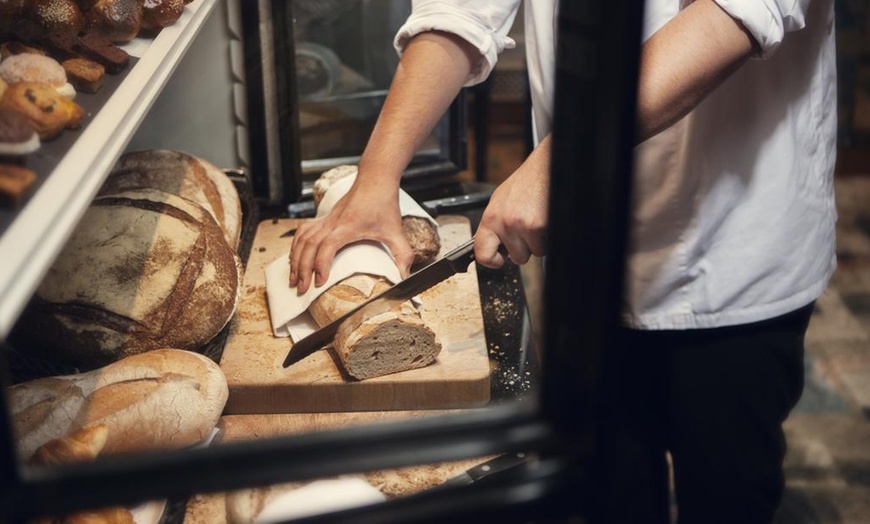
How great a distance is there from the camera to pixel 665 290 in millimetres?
1091

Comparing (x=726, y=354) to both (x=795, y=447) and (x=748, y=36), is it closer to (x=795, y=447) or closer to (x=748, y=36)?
(x=748, y=36)

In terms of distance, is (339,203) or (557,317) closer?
(557,317)

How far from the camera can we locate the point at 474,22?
117cm

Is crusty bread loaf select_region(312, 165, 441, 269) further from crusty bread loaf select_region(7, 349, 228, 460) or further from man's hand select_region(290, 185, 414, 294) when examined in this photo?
Result: crusty bread loaf select_region(7, 349, 228, 460)

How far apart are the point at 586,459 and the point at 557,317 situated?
0.07 meters

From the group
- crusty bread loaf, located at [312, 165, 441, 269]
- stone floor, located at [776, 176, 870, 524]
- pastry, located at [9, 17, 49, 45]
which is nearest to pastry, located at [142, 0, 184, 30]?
pastry, located at [9, 17, 49, 45]

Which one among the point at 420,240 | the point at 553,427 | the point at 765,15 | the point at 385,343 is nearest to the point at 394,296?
the point at 385,343

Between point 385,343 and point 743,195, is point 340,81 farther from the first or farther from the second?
point 743,195

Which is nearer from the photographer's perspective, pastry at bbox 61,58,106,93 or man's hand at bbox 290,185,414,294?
pastry at bbox 61,58,106,93

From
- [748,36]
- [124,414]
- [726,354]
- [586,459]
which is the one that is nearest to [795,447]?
[726,354]

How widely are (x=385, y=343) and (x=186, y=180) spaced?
1.43 feet

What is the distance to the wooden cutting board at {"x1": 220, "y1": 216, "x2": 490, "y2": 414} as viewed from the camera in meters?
1.05

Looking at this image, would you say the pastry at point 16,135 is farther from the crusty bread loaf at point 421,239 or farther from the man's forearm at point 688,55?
the crusty bread loaf at point 421,239

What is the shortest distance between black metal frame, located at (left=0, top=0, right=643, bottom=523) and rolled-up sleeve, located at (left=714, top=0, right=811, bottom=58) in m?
0.48
